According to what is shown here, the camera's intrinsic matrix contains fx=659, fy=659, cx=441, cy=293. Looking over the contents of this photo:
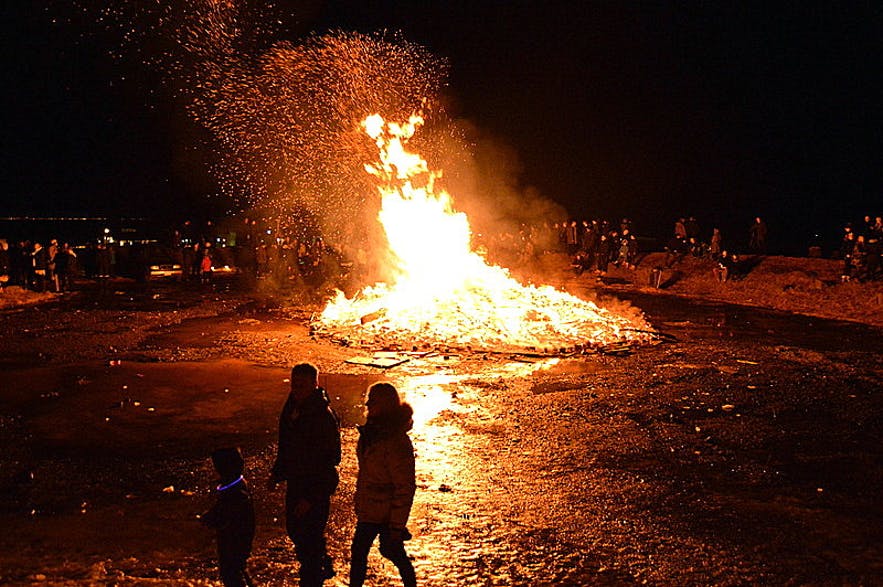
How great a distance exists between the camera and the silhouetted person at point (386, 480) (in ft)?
13.6

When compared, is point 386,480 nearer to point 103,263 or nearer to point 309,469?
point 309,469

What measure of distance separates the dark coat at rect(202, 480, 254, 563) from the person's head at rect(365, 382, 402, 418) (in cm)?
94

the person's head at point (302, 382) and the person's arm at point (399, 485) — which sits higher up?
the person's head at point (302, 382)

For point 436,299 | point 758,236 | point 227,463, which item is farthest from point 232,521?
point 758,236

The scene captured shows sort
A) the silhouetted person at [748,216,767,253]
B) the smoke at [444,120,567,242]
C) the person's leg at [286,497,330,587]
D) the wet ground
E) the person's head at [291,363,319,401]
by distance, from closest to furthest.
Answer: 1. the person's leg at [286,497,330,587]
2. the person's head at [291,363,319,401]
3. the wet ground
4. the silhouetted person at [748,216,767,253]
5. the smoke at [444,120,567,242]

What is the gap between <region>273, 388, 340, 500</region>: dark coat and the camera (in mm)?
4379

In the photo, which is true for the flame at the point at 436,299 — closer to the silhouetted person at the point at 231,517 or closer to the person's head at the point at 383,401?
the person's head at the point at 383,401

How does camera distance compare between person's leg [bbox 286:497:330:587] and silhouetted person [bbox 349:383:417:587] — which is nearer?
silhouetted person [bbox 349:383:417:587]

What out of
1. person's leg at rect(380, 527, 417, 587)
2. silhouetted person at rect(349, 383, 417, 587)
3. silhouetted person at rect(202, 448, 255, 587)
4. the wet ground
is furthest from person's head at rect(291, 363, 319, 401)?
the wet ground

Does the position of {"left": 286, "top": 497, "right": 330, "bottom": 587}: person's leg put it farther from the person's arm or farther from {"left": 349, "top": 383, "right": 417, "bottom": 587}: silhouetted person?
the person's arm

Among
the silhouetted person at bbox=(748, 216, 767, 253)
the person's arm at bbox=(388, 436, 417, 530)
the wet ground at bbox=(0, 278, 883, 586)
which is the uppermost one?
the silhouetted person at bbox=(748, 216, 767, 253)

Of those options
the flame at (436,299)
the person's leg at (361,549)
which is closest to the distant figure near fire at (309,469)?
the person's leg at (361,549)

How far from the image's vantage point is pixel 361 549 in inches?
167

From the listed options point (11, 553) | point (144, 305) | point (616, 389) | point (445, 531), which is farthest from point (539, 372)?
point (144, 305)
